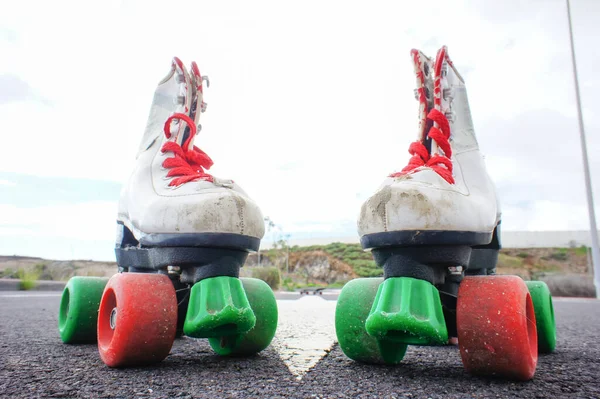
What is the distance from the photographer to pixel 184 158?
1.89m

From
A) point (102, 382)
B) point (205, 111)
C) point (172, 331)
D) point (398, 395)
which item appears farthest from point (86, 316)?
point (398, 395)

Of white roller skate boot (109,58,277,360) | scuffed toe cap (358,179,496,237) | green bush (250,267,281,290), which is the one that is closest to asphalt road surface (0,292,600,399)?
white roller skate boot (109,58,277,360)

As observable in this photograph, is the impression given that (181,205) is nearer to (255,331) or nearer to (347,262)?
(255,331)

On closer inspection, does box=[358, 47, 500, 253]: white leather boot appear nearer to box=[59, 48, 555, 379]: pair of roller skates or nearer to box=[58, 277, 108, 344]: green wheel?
box=[59, 48, 555, 379]: pair of roller skates

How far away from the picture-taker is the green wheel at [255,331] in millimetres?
1651

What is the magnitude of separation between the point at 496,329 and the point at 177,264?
96cm

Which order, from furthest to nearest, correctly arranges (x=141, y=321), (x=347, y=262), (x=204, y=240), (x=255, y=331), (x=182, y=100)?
(x=347, y=262), (x=182, y=100), (x=255, y=331), (x=204, y=240), (x=141, y=321)

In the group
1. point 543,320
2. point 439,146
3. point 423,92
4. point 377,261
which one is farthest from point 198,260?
point 543,320

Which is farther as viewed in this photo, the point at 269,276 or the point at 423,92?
the point at 269,276

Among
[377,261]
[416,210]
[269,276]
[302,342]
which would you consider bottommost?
[269,276]

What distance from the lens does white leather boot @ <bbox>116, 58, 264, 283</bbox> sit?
Result: 1477 mm

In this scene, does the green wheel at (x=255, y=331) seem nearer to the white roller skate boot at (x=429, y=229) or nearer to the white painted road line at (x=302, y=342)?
the white painted road line at (x=302, y=342)

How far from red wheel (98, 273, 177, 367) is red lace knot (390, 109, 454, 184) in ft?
2.85

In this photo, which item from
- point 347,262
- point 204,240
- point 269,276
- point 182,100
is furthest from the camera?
point 347,262
